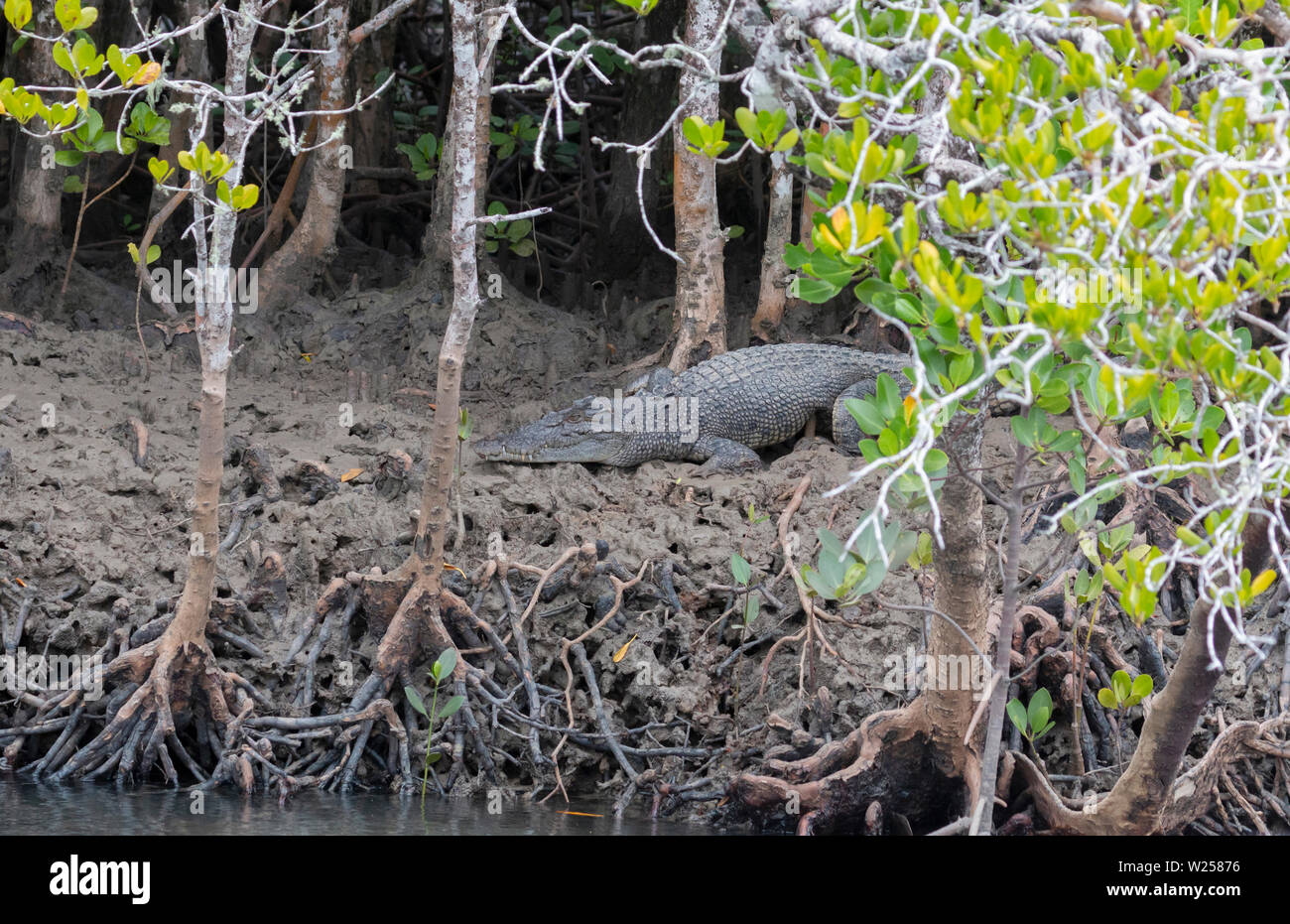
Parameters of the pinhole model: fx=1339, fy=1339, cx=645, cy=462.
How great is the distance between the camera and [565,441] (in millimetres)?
6391

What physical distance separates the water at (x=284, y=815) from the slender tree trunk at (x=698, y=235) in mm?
2842

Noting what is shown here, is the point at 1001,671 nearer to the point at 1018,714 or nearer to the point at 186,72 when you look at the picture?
the point at 1018,714

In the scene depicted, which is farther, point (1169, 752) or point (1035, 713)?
point (1035, 713)

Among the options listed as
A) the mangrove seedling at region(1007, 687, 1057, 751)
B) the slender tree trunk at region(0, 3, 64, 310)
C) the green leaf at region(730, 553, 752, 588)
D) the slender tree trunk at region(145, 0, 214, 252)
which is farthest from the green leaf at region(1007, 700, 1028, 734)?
the slender tree trunk at region(0, 3, 64, 310)

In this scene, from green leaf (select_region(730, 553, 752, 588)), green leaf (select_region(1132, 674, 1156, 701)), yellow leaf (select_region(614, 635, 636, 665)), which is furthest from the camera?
yellow leaf (select_region(614, 635, 636, 665))

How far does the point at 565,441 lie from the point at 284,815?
8.17 ft

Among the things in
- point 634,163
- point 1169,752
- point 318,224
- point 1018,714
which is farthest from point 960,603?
point 634,163

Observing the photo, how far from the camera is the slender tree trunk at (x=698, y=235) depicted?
20.9ft

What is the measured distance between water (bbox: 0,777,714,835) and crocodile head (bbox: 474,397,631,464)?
1.90 meters

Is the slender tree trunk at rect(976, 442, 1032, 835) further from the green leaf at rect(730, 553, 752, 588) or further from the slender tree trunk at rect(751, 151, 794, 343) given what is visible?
the slender tree trunk at rect(751, 151, 794, 343)

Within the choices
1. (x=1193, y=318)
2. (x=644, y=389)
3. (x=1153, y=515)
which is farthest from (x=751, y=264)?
(x=1193, y=318)

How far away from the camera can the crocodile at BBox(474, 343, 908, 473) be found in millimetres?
6406

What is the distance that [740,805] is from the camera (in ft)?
14.5

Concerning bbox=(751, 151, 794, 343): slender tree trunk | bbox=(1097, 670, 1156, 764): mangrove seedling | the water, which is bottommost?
the water
